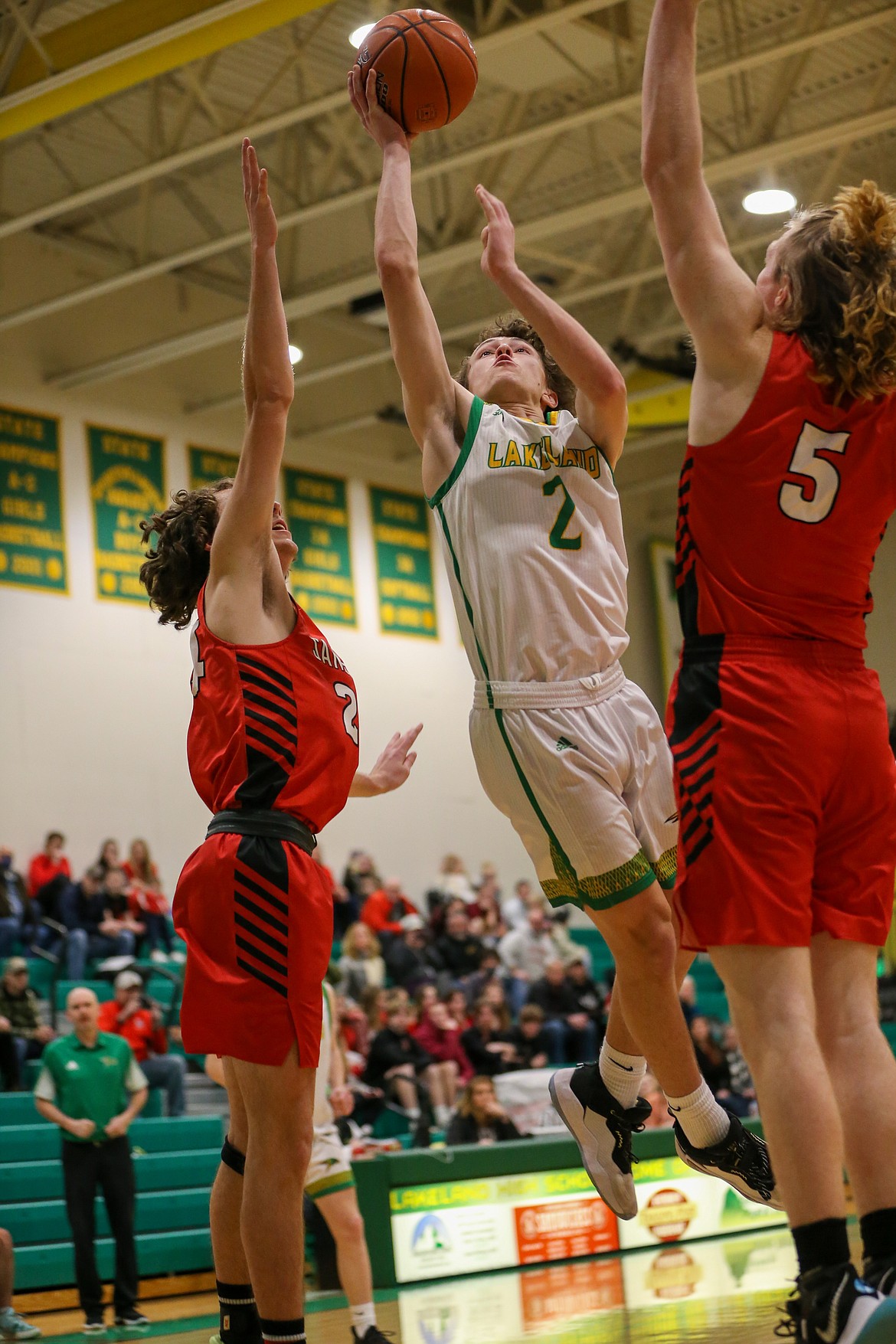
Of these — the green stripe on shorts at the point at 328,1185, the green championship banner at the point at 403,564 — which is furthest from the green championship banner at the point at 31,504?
the green stripe on shorts at the point at 328,1185

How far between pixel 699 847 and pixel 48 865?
47.2 feet

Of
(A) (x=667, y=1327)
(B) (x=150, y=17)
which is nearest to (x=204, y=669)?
(A) (x=667, y=1327)

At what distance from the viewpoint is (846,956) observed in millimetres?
3191

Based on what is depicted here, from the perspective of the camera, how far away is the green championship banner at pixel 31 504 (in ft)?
58.1

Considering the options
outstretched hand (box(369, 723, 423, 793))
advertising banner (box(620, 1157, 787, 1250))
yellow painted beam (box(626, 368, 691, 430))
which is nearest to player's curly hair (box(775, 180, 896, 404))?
outstretched hand (box(369, 723, 423, 793))

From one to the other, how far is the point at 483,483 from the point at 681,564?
3.47 ft

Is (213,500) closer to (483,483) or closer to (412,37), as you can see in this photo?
(483,483)

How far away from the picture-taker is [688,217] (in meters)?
3.24

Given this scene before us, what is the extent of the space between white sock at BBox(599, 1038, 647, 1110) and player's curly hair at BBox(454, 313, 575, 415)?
196 centimetres

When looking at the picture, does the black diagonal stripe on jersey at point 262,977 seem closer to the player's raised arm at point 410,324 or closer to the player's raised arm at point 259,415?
the player's raised arm at point 259,415

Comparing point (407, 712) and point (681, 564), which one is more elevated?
point (407, 712)

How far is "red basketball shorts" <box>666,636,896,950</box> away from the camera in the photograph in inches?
122

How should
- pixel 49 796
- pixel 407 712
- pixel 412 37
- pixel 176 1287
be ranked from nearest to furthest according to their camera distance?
pixel 412 37
pixel 176 1287
pixel 49 796
pixel 407 712

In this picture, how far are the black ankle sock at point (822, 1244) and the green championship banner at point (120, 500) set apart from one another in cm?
1624
